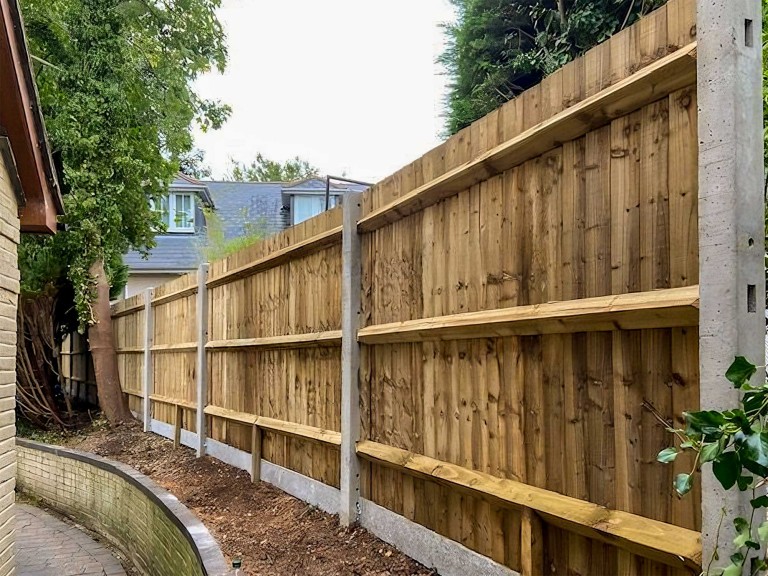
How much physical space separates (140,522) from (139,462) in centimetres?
188

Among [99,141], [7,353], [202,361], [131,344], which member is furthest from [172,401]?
[99,141]

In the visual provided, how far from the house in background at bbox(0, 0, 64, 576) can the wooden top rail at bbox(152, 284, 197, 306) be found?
2.99m

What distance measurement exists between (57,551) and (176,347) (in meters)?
2.64

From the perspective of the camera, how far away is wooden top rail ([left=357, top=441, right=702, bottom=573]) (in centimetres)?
208

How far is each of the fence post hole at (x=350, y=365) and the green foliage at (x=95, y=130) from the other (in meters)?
7.48

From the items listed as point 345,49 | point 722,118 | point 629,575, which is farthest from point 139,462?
point 345,49

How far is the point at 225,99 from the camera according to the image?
51.4 ft

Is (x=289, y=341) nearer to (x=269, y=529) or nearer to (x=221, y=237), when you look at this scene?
(x=269, y=529)

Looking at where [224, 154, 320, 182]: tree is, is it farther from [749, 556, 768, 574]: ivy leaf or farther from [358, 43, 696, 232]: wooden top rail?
[749, 556, 768, 574]: ivy leaf

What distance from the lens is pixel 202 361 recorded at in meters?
7.66

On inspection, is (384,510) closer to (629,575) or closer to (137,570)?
(629,575)

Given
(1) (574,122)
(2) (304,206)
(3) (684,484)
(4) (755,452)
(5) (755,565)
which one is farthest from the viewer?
(2) (304,206)

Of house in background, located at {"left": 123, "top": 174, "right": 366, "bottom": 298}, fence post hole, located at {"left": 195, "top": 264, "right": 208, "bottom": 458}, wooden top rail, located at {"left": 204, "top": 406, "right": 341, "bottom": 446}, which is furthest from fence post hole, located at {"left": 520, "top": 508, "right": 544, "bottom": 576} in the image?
house in background, located at {"left": 123, "top": 174, "right": 366, "bottom": 298}

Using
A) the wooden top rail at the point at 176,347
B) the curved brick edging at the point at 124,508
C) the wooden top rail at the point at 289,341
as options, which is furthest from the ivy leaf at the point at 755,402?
the wooden top rail at the point at 176,347
